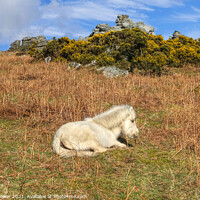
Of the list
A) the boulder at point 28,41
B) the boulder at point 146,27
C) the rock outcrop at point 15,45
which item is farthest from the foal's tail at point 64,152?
the rock outcrop at point 15,45

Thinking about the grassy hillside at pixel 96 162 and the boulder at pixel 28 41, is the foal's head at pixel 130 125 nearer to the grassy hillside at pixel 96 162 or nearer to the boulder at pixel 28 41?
the grassy hillside at pixel 96 162

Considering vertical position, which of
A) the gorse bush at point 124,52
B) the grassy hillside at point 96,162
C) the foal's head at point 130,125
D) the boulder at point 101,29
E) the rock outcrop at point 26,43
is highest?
the boulder at point 101,29

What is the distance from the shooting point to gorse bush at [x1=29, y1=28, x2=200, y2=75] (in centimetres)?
1767

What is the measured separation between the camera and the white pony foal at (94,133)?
15.1 feet

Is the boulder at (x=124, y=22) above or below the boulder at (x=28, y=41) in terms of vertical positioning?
above

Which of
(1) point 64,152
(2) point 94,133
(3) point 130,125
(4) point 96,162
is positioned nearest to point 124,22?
(3) point 130,125

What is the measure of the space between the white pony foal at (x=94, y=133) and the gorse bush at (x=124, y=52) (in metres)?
12.0

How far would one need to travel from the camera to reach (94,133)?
15.5 ft

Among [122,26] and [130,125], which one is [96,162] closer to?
[130,125]

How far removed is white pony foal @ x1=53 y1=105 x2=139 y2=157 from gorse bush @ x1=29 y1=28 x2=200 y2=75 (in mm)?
11998

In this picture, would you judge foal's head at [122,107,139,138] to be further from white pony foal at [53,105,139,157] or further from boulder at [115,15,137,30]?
boulder at [115,15,137,30]

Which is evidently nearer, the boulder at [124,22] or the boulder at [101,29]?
the boulder at [124,22]

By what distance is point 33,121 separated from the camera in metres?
6.87

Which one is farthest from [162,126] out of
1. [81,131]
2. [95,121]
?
Answer: [81,131]
